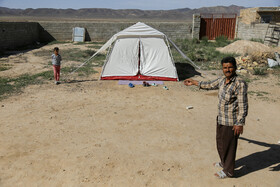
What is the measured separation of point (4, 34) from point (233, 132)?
49.2 ft

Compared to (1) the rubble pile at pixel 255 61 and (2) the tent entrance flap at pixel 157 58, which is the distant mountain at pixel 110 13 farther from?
(2) the tent entrance flap at pixel 157 58

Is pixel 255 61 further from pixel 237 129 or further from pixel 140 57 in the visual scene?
pixel 237 129

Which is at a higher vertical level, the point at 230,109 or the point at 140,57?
the point at 140,57

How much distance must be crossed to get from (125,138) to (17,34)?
14.1 m

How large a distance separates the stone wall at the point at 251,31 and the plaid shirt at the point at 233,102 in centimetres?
1555

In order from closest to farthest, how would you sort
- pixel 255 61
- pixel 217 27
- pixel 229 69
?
1. pixel 229 69
2. pixel 255 61
3. pixel 217 27

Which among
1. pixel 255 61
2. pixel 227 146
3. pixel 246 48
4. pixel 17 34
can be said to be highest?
pixel 17 34

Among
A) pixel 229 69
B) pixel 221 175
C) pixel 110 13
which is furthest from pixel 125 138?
pixel 110 13

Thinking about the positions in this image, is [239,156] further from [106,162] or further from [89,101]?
[89,101]

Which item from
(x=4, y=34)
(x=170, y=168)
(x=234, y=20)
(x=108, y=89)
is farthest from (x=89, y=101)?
(x=234, y=20)

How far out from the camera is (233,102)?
2.98 m

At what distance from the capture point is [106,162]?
3.79m

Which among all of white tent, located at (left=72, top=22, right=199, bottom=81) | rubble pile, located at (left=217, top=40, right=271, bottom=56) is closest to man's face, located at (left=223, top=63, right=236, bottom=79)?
white tent, located at (left=72, top=22, right=199, bottom=81)

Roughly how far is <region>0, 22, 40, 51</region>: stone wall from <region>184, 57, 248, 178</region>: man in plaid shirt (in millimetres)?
14532
